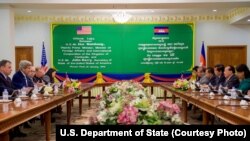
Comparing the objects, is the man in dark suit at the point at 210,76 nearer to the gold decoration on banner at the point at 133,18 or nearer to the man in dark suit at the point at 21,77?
the man in dark suit at the point at 21,77

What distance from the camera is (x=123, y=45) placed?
1233 cm

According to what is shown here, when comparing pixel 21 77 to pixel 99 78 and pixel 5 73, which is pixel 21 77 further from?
pixel 99 78

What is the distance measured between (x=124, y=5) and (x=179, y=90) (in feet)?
7.74

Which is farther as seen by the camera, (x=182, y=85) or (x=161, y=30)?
(x=161, y=30)

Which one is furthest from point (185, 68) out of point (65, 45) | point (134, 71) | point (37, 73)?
point (37, 73)

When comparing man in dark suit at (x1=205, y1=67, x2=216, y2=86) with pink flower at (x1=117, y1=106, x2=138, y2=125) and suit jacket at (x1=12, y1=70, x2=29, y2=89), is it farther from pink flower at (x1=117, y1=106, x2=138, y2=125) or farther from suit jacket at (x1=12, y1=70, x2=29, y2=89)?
pink flower at (x1=117, y1=106, x2=138, y2=125)

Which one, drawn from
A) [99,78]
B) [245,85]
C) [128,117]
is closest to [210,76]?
[245,85]

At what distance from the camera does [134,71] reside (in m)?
12.4

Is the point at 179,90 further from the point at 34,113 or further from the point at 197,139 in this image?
the point at 197,139

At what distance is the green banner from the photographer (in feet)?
40.4

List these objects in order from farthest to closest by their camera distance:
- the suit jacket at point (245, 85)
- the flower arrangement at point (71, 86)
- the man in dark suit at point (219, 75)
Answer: the man in dark suit at point (219, 75)
the flower arrangement at point (71, 86)
the suit jacket at point (245, 85)

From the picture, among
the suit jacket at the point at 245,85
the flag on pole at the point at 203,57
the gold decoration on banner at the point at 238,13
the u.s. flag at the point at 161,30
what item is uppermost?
the gold decoration on banner at the point at 238,13

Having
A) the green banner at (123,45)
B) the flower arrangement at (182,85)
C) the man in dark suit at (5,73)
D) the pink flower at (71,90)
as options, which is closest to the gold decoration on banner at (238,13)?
the green banner at (123,45)

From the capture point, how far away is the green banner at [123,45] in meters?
12.3
